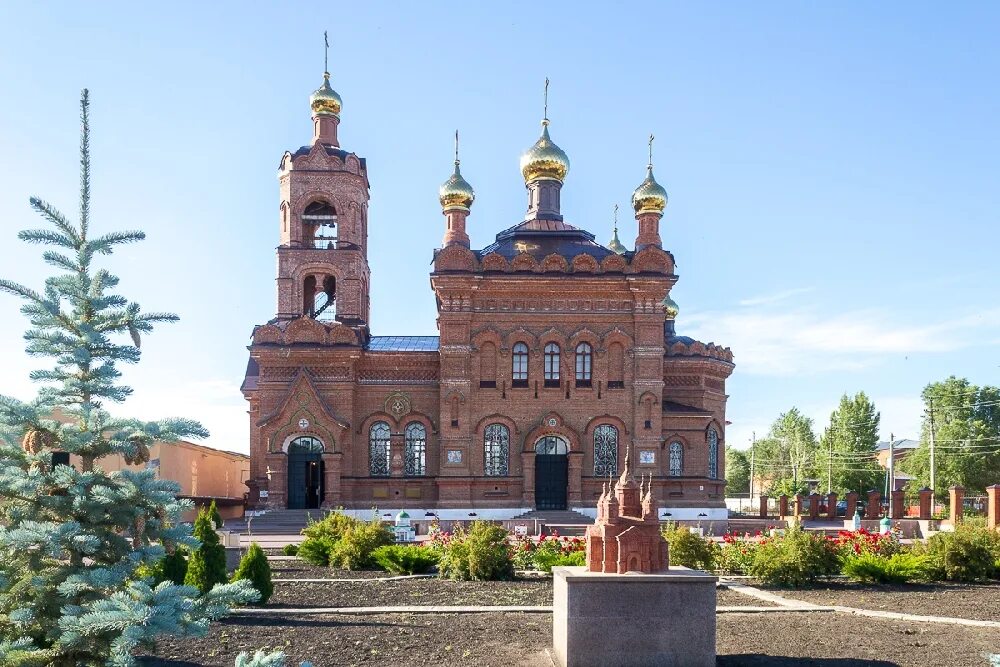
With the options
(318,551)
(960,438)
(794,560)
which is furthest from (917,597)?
(960,438)

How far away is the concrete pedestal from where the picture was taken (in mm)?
8703

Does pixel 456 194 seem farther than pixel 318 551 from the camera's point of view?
Yes

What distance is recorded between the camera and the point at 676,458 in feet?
109

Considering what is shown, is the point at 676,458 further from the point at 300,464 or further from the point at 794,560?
the point at 794,560

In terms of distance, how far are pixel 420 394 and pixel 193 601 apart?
2700 centimetres

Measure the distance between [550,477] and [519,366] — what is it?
393 centimetres

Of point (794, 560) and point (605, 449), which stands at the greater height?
point (605, 449)

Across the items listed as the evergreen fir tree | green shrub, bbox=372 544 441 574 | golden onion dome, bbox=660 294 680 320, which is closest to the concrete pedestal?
the evergreen fir tree

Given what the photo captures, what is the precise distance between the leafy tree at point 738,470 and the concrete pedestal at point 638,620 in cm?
7398

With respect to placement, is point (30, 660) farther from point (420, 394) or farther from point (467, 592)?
point (420, 394)

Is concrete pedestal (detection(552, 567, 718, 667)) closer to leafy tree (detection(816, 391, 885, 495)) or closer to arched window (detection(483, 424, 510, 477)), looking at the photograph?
arched window (detection(483, 424, 510, 477))

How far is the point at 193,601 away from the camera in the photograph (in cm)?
534

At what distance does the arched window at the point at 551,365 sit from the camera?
32094 mm

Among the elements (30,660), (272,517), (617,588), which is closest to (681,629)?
(617,588)
